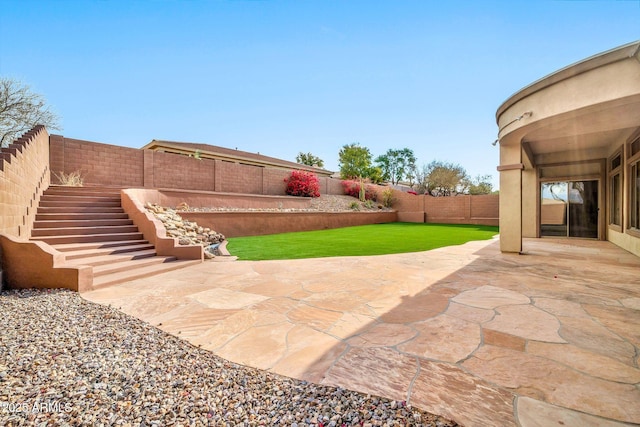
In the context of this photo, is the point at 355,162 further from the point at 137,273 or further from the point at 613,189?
the point at 137,273

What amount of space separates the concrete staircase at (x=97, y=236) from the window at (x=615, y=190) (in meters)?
11.5

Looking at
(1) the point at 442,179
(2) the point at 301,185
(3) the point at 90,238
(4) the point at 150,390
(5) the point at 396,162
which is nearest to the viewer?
(4) the point at 150,390

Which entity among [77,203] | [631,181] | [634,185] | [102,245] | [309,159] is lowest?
[102,245]

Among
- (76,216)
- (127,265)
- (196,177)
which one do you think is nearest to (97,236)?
(76,216)

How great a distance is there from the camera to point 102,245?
17.8 feet

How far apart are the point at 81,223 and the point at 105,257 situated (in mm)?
1779

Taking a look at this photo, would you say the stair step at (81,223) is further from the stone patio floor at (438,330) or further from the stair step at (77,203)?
the stone patio floor at (438,330)

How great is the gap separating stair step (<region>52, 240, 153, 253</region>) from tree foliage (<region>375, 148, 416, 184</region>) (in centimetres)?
4112

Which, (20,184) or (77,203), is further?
(77,203)

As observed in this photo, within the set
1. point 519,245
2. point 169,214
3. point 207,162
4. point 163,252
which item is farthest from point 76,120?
point 519,245

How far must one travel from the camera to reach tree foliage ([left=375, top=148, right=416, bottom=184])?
4378cm

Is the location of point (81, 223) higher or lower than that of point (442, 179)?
lower

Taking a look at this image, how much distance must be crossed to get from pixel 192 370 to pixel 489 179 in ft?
122

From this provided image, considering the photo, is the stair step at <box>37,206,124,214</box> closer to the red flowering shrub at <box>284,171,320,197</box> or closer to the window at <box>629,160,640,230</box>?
the red flowering shrub at <box>284,171,320,197</box>
